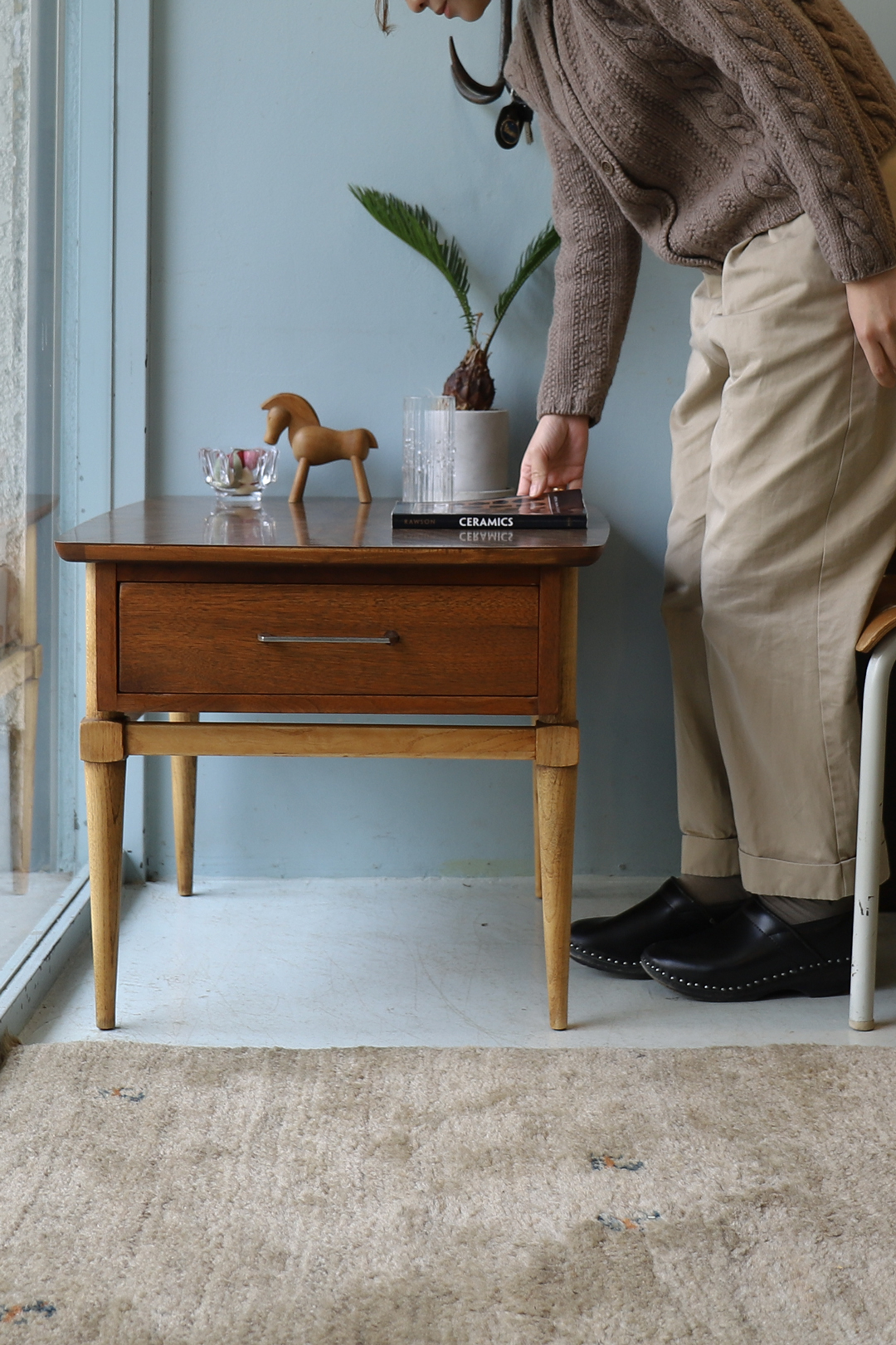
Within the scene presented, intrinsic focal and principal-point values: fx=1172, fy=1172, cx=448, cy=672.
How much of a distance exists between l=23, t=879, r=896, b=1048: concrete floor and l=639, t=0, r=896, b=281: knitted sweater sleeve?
804 millimetres

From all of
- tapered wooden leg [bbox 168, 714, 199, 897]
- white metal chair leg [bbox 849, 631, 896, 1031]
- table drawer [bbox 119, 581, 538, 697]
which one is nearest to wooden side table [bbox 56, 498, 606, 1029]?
table drawer [bbox 119, 581, 538, 697]

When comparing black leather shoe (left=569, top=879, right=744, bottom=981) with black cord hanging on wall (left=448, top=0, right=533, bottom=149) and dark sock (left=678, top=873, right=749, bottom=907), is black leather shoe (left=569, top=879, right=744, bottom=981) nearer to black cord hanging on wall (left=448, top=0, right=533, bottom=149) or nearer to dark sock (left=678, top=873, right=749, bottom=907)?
dark sock (left=678, top=873, right=749, bottom=907)

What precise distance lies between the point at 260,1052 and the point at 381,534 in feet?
1.78

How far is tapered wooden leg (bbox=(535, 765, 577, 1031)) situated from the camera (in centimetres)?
122

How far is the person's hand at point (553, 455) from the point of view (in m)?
1.43

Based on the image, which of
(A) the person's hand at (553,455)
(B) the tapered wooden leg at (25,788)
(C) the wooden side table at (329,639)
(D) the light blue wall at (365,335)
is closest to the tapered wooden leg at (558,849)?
(C) the wooden side table at (329,639)

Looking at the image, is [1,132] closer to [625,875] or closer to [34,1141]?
[34,1141]

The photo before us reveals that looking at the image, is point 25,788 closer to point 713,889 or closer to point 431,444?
point 431,444

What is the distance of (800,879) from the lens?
4.33 feet

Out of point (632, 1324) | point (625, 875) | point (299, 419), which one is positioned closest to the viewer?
point (632, 1324)

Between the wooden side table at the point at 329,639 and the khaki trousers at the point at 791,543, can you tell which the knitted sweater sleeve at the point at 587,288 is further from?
the wooden side table at the point at 329,639

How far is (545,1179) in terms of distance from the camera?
967mm

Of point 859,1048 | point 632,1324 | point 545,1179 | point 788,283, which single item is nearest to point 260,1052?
point 545,1179

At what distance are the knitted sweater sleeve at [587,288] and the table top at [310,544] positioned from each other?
205 millimetres
